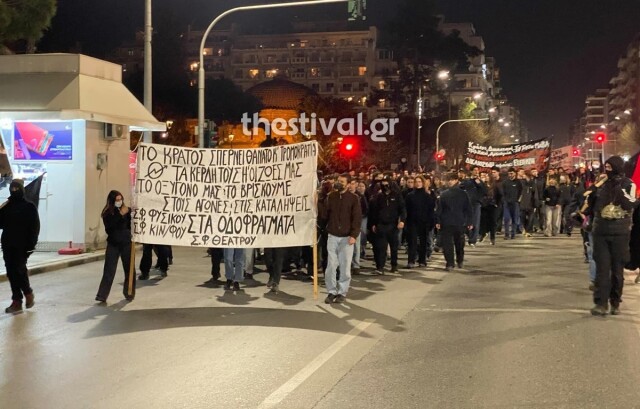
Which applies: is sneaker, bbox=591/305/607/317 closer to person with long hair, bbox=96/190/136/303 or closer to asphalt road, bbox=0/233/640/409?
asphalt road, bbox=0/233/640/409

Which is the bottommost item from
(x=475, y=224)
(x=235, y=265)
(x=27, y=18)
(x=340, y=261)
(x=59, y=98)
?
(x=235, y=265)

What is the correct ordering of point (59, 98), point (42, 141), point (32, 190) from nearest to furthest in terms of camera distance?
1. point (32, 190)
2. point (59, 98)
3. point (42, 141)

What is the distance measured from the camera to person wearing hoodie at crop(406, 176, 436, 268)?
13.5m

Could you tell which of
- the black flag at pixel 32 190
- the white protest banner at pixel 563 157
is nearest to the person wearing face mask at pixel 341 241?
the black flag at pixel 32 190

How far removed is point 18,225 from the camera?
895 centimetres

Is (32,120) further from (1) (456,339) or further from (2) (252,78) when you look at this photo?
(2) (252,78)

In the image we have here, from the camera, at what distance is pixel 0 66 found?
16078mm

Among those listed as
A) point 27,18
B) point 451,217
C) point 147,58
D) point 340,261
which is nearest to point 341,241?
point 340,261

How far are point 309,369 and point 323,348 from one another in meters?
0.81

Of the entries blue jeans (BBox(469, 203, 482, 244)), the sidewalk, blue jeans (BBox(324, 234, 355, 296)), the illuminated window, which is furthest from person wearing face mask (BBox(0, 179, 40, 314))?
the illuminated window

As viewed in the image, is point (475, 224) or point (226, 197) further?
point (475, 224)

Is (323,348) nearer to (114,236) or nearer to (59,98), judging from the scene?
(114,236)

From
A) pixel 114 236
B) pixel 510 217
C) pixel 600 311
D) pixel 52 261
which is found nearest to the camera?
pixel 600 311

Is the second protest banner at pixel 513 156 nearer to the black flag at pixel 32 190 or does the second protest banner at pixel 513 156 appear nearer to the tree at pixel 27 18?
the tree at pixel 27 18
